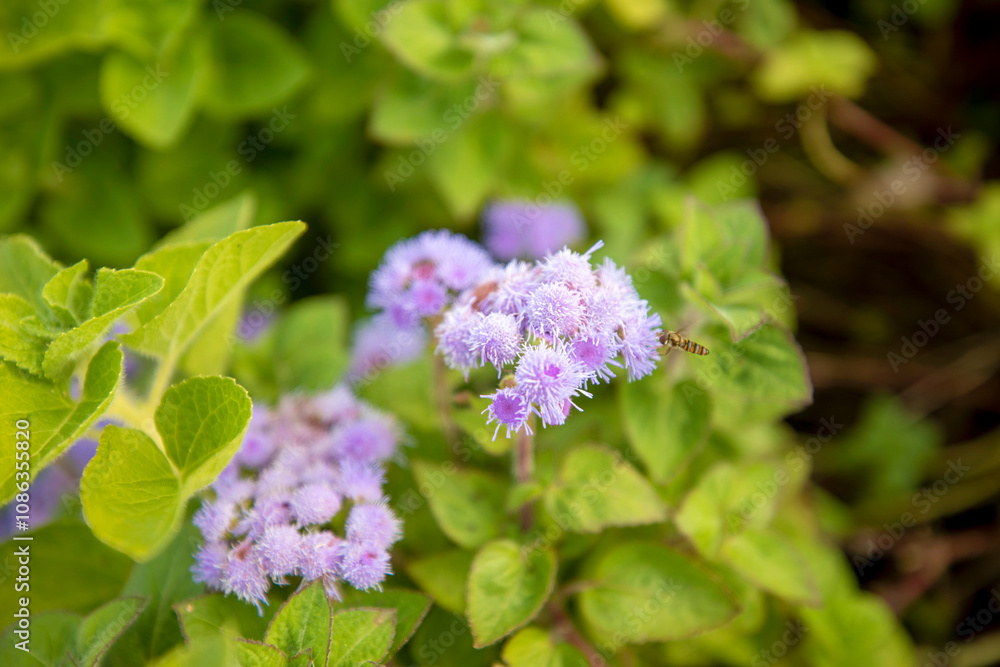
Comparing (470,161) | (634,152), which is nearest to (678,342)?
(470,161)

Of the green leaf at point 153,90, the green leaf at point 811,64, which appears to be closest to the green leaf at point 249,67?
the green leaf at point 153,90

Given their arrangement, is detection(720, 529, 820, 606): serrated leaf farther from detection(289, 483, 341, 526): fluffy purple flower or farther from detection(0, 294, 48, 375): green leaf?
detection(0, 294, 48, 375): green leaf

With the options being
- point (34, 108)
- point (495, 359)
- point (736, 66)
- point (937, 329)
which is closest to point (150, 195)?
point (34, 108)

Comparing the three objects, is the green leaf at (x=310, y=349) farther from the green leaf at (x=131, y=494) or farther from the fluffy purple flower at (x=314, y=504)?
the green leaf at (x=131, y=494)

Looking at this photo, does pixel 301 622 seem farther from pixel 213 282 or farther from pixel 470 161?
pixel 470 161

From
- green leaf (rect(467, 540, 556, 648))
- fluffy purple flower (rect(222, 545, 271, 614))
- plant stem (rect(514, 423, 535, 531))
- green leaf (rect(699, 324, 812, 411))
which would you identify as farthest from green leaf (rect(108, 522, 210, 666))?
green leaf (rect(699, 324, 812, 411))

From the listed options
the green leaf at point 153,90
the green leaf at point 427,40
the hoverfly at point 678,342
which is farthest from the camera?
the green leaf at point 153,90

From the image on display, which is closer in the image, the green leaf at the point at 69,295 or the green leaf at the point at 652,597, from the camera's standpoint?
the green leaf at the point at 69,295

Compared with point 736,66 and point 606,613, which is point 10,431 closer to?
point 606,613
